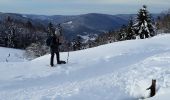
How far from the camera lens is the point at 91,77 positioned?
1742 cm

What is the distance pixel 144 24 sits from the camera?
190ft

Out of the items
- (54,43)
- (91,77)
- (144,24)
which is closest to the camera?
(91,77)

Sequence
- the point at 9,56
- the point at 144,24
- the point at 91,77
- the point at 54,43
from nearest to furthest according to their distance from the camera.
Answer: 1. the point at 91,77
2. the point at 54,43
3. the point at 144,24
4. the point at 9,56

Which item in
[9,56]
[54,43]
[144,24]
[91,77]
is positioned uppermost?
[54,43]

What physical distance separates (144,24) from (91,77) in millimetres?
41615

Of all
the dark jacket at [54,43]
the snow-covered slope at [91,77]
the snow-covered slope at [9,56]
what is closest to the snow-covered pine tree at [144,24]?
the snow-covered slope at [9,56]

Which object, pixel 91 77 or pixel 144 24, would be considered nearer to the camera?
pixel 91 77

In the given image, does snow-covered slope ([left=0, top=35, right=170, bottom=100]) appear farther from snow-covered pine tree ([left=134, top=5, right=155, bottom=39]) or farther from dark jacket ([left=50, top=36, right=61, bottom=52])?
snow-covered pine tree ([left=134, top=5, right=155, bottom=39])

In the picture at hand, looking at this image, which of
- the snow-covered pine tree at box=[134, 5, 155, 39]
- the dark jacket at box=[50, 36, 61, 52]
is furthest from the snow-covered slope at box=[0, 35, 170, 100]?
the snow-covered pine tree at box=[134, 5, 155, 39]

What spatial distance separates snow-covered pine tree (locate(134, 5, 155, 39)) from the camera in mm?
57781

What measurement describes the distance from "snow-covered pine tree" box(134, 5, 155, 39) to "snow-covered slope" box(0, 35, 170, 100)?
3316 cm

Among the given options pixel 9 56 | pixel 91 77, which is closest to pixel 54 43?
pixel 91 77

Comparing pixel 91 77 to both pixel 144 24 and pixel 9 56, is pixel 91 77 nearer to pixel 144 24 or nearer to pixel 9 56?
pixel 144 24

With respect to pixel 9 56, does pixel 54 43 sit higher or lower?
higher
